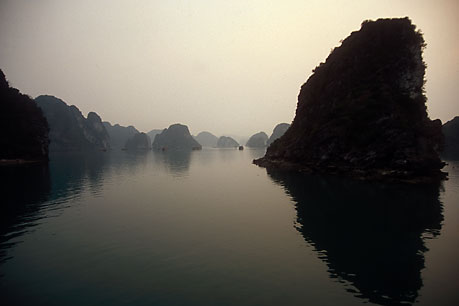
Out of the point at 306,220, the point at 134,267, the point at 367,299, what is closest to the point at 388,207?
the point at 306,220

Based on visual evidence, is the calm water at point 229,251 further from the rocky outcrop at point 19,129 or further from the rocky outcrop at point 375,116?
the rocky outcrop at point 19,129

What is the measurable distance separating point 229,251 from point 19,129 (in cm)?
13747

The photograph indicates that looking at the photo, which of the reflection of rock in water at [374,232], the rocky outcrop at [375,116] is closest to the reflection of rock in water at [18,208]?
the reflection of rock in water at [374,232]

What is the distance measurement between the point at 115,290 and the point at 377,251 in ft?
Result: 71.1

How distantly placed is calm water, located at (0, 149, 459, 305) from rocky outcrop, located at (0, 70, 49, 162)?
92.3 metres

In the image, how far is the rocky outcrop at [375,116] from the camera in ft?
202

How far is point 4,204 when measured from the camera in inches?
1473

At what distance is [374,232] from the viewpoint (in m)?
26.1

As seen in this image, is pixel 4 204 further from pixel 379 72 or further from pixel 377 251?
pixel 379 72

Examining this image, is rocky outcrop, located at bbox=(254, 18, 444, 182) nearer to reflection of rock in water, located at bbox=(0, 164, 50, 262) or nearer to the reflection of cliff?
the reflection of cliff

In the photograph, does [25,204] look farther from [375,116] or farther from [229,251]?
[375,116]

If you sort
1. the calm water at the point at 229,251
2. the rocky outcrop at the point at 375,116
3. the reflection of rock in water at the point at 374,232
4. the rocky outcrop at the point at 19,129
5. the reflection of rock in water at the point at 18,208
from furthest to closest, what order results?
the rocky outcrop at the point at 19,129 → the rocky outcrop at the point at 375,116 → the reflection of rock in water at the point at 18,208 → the reflection of rock in water at the point at 374,232 → the calm water at the point at 229,251

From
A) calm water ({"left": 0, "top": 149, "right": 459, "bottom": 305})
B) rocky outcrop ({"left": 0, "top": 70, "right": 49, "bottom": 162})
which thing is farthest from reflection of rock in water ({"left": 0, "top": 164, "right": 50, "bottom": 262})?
rocky outcrop ({"left": 0, "top": 70, "right": 49, "bottom": 162})

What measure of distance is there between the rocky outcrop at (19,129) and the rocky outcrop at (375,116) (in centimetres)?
11892
